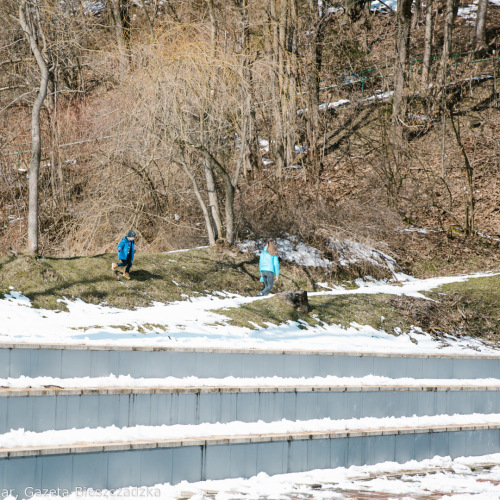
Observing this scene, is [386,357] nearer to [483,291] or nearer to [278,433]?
[278,433]

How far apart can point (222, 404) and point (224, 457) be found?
3.12 feet

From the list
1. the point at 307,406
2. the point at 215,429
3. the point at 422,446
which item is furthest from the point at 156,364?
the point at 422,446

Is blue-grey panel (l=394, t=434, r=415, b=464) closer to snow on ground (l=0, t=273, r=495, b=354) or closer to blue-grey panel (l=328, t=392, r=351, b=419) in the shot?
blue-grey panel (l=328, t=392, r=351, b=419)

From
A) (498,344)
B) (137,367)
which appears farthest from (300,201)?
(137,367)

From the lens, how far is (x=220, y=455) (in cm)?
611

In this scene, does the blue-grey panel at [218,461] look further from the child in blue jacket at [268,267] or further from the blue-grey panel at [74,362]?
the child in blue jacket at [268,267]

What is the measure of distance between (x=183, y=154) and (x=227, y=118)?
152 centimetres

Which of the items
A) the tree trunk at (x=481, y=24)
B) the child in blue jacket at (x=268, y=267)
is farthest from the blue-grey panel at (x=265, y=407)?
the tree trunk at (x=481, y=24)

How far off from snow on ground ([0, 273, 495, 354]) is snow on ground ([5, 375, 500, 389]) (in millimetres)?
943

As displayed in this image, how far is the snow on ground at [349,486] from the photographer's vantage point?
5574 millimetres

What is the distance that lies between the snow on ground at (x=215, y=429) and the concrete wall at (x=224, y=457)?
0.27 metres

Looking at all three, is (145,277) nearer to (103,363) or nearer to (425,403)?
(103,363)

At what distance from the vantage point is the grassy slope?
11.7 metres

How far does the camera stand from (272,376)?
845 cm
